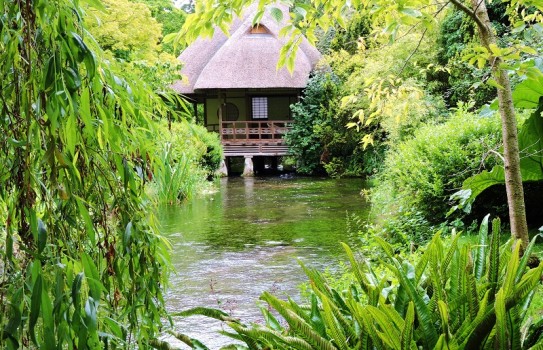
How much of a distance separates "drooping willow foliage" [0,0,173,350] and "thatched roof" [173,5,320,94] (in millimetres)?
21748

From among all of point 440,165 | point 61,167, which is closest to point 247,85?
point 440,165

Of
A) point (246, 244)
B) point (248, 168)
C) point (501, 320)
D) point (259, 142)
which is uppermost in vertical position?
point (259, 142)

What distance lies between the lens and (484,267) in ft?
9.85

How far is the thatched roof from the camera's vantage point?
974 inches

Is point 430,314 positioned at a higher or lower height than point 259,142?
lower

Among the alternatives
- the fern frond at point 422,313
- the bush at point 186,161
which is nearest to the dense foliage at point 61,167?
the bush at point 186,161

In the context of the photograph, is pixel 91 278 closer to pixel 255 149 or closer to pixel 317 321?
pixel 317 321

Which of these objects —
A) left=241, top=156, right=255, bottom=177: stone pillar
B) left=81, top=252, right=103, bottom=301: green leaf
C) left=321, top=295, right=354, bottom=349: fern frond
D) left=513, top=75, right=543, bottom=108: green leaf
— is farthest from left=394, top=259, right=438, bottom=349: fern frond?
left=241, top=156, right=255, bottom=177: stone pillar

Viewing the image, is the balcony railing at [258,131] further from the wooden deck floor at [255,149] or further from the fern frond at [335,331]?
the fern frond at [335,331]

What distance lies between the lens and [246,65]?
25.3 metres

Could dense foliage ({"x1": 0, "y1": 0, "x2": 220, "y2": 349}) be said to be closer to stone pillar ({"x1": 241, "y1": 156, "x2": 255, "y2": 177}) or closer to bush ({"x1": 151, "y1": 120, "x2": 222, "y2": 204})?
bush ({"x1": 151, "y1": 120, "x2": 222, "y2": 204})

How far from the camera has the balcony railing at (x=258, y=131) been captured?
79.5ft

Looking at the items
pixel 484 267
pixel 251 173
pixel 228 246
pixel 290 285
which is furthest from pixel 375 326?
pixel 251 173

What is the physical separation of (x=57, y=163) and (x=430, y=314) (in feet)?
5.51
